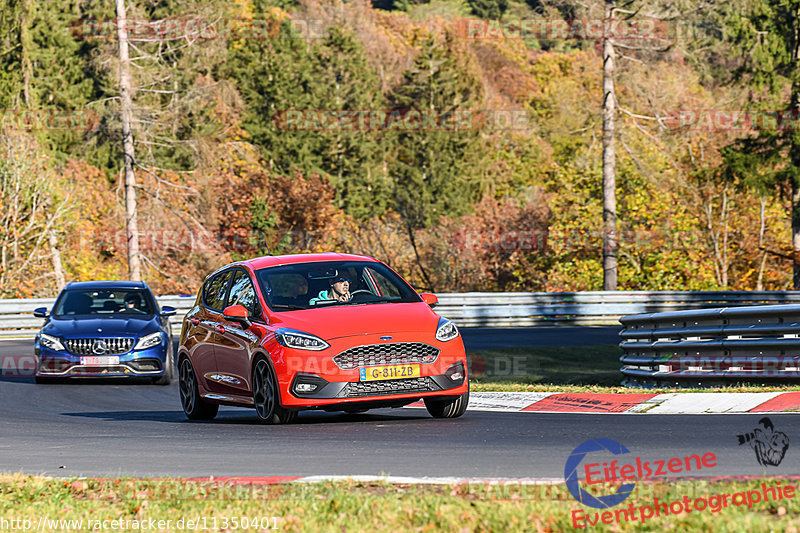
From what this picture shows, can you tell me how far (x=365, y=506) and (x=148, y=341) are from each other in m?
12.1

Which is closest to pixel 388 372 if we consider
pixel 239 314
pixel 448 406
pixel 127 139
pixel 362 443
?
pixel 448 406

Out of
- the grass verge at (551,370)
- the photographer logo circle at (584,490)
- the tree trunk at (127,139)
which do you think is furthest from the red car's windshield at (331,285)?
the tree trunk at (127,139)

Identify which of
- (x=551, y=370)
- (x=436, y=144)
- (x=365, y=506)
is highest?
(x=365, y=506)

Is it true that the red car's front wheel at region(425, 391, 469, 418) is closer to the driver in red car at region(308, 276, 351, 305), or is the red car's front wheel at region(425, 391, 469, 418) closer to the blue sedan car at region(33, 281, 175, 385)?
the driver in red car at region(308, 276, 351, 305)

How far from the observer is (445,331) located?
1167 cm

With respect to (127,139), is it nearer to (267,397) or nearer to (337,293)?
(337,293)

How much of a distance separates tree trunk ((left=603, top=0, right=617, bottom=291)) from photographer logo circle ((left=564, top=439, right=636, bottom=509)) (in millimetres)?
27382

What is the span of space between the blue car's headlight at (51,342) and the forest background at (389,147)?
13.3 metres

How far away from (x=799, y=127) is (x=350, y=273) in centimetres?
3225

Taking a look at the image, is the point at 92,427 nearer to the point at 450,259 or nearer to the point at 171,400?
the point at 171,400

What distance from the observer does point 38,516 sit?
22.9ft

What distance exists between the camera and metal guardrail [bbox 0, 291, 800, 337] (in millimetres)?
34906

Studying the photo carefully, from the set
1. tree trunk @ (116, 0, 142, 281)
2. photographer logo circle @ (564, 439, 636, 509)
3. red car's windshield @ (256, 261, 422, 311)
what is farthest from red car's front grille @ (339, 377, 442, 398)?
tree trunk @ (116, 0, 142, 281)

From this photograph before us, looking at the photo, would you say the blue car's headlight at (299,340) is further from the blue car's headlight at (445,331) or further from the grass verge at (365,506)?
the grass verge at (365,506)
